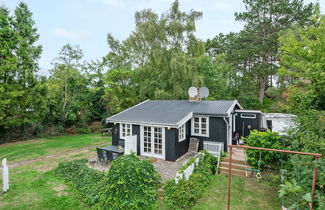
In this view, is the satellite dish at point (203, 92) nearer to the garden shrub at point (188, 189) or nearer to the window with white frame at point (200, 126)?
the window with white frame at point (200, 126)

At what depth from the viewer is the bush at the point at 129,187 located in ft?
18.3

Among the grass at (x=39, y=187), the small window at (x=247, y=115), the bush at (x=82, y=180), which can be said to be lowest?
the grass at (x=39, y=187)

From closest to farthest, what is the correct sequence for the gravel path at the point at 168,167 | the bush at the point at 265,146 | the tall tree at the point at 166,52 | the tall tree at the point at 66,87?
the gravel path at the point at 168,167, the bush at the point at 265,146, the tall tree at the point at 166,52, the tall tree at the point at 66,87

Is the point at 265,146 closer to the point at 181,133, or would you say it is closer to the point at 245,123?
the point at 181,133

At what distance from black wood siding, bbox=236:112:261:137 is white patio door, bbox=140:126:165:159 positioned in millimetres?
6479

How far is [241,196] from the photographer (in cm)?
640

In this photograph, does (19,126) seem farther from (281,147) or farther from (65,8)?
(281,147)

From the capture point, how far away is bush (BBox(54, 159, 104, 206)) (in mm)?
6169

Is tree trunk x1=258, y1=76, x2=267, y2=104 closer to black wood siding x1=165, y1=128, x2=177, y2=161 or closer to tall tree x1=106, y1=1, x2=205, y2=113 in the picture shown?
tall tree x1=106, y1=1, x2=205, y2=113

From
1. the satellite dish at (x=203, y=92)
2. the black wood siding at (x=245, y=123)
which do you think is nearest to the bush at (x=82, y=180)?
the satellite dish at (x=203, y=92)

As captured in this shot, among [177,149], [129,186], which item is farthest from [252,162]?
[129,186]

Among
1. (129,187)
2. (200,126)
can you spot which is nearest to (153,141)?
(200,126)

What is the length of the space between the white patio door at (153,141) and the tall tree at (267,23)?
64.3 feet

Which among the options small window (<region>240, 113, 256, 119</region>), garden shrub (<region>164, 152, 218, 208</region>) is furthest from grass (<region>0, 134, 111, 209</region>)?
small window (<region>240, 113, 256, 119</region>)
